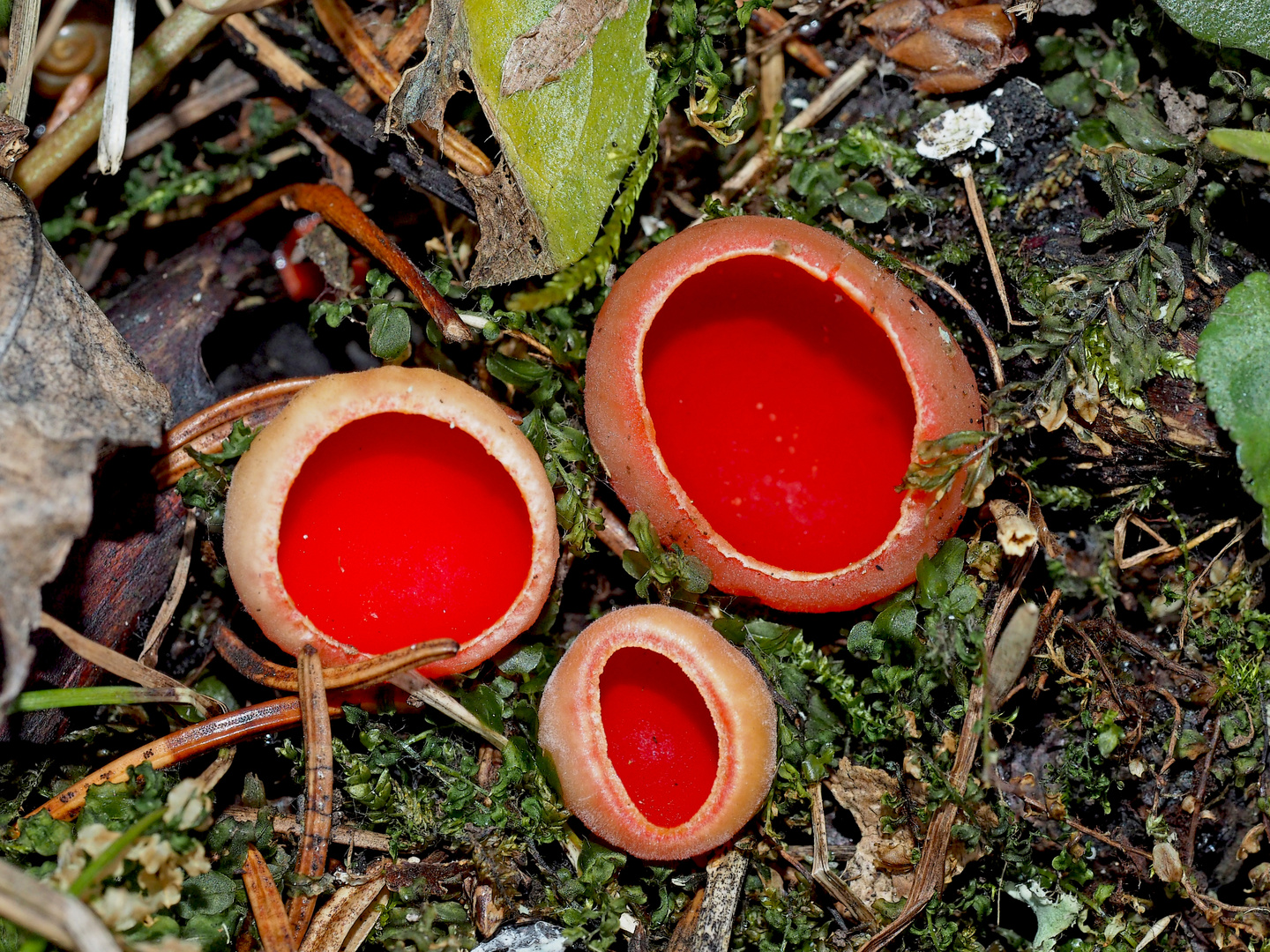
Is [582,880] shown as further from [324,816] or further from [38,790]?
[38,790]

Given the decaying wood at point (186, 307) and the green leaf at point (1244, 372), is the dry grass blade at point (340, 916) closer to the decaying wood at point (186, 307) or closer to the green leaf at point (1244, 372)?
the decaying wood at point (186, 307)

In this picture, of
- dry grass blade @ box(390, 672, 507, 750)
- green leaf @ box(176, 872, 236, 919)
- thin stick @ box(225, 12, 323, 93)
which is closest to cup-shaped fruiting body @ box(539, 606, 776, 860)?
dry grass blade @ box(390, 672, 507, 750)

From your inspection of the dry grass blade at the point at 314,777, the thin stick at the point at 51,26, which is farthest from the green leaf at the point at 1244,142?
the thin stick at the point at 51,26

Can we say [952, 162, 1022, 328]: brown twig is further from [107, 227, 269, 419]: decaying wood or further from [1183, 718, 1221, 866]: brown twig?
[107, 227, 269, 419]: decaying wood

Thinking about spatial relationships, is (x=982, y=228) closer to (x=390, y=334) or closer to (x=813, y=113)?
(x=813, y=113)

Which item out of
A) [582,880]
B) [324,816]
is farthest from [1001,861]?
[324,816]

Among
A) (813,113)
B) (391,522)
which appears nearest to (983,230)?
(813,113)
